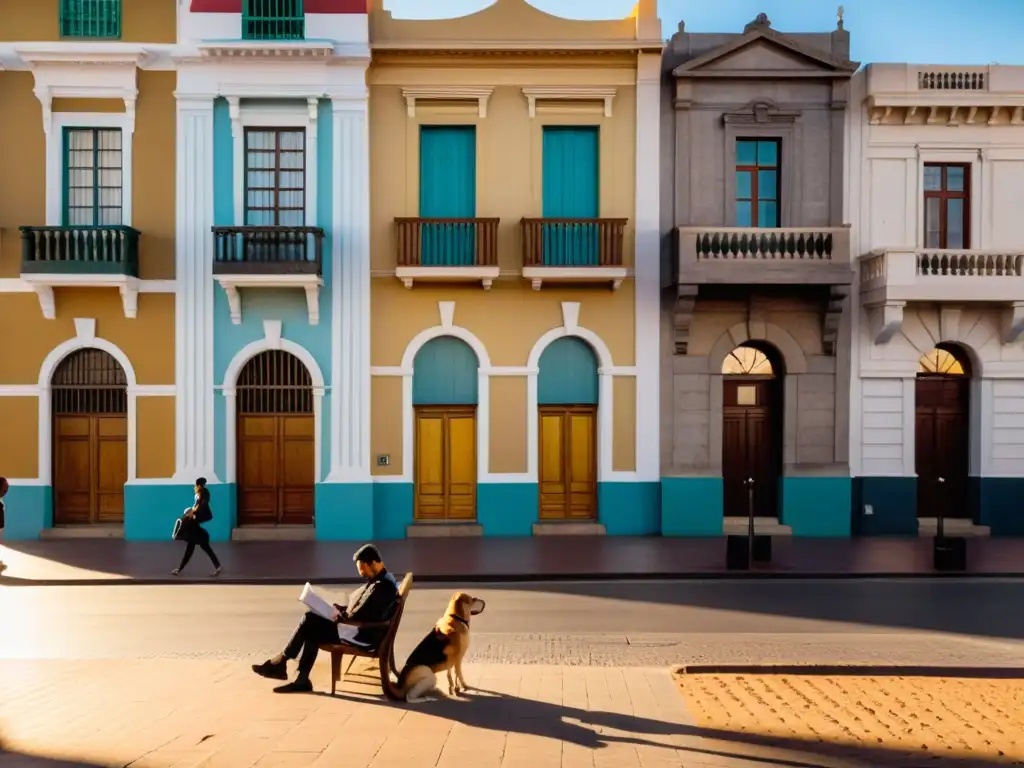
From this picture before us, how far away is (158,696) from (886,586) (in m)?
10.4

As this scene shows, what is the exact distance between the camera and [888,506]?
1809cm

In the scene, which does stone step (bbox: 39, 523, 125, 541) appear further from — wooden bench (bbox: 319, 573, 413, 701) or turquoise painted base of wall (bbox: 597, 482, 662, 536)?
wooden bench (bbox: 319, 573, 413, 701)

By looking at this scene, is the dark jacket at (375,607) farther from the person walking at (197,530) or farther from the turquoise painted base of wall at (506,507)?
the turquoise painted base of wall at (506,507)

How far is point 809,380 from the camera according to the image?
18047mm

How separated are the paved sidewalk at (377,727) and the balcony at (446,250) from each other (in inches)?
409

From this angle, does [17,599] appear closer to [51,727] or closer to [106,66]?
[51,727]

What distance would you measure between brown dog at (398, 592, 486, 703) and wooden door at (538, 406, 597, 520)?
1064 cm

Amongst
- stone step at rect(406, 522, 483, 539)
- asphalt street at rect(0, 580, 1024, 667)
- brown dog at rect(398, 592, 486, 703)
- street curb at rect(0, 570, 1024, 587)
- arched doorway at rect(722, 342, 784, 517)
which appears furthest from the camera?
arched doorway at rect(722, 342, 784, 517)

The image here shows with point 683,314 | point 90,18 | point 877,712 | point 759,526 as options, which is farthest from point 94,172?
point 877,712

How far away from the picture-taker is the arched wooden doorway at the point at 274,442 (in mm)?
17781

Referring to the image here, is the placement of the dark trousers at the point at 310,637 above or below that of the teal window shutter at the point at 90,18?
below

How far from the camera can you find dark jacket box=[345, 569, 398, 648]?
7.54m

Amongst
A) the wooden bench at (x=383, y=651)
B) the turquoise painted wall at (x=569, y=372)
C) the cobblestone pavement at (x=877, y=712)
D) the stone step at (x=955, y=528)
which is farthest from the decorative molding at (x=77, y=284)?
the stone step at (x=955, y=528)

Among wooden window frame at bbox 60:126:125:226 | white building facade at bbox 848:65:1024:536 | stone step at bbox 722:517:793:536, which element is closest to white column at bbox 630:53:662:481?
stone step at bbox 722:517:793:536
